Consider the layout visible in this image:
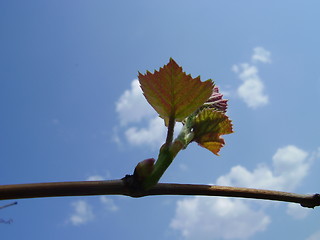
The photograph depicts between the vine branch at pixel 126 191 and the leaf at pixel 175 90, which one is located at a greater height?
the leaf at pixel 175 90

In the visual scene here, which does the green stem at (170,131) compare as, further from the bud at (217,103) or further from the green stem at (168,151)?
the bud at (217,103)

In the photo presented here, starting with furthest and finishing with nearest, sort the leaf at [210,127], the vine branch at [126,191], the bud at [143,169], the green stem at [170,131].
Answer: the leaf at [210,127] < the green stem at [170,131] < the bud at [143,169] < the vine branch at [126,191]

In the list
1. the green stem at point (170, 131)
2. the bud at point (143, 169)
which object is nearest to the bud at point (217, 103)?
Answer: the green stem at point (170, 131)

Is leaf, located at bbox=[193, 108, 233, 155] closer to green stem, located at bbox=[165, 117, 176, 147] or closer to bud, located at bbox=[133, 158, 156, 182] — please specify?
green stem, located at bbox=[165, 117, 176, 147]

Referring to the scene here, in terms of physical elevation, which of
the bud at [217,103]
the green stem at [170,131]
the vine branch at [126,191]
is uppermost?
the bud at [217,103]

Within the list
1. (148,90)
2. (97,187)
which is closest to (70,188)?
(97,187)

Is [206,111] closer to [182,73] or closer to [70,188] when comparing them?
[182,73]

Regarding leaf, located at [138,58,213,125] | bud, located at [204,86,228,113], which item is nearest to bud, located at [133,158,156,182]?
leaf, located at [138,58,213,125]

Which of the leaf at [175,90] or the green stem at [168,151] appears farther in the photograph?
the leaf at [175,90]
